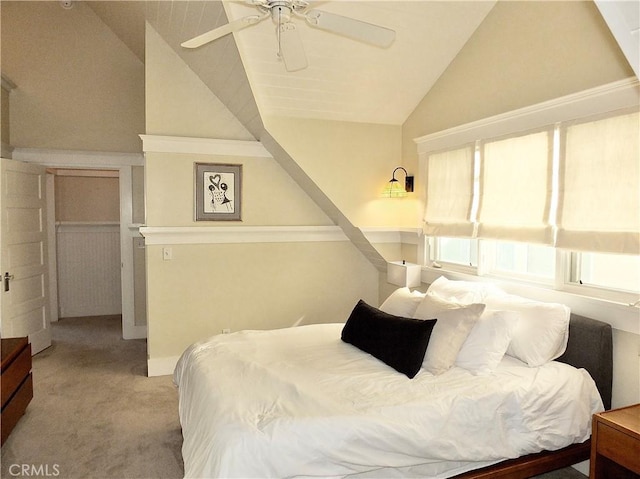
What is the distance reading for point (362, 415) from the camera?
1912mm

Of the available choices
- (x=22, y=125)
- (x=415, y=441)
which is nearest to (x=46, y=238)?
(x=22, y=125)

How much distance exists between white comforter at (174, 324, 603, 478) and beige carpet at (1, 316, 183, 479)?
1.61 feet

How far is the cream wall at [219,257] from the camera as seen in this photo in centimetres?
388

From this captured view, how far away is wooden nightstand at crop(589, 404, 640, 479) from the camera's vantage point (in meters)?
1.82

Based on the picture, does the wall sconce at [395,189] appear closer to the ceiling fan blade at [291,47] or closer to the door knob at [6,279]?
the ceiling fan blade at [291,47]

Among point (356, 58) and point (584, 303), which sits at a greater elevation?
point (356, 58)

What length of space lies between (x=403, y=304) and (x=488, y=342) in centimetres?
69

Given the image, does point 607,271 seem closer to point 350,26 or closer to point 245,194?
point 350,26

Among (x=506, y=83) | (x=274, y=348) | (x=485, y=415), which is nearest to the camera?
(x=485, y=415)

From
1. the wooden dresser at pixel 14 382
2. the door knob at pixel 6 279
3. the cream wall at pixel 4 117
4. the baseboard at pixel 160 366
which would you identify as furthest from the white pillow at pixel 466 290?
the cream wall at pixel 4 117

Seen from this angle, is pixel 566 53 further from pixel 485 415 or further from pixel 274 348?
pixel 274 348

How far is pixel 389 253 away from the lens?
4289mm

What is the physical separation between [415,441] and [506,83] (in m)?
2.43

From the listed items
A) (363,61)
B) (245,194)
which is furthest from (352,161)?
(245,194)
